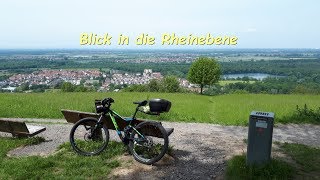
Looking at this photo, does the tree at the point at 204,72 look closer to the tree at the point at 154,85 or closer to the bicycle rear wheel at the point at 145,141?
the tree at the point at 154,85

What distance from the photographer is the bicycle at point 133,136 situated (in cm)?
653

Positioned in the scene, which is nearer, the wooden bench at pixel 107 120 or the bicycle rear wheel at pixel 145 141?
the bicycle rear wheel at pixel 145 141

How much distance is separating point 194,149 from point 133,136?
1750 mm

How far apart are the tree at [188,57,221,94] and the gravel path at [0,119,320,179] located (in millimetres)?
40651

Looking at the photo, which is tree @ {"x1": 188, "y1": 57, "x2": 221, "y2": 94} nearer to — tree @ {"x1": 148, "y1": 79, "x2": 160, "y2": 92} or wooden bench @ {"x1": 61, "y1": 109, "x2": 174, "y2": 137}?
tree @ {"x1": 148, "y1": 79, "x2": 160, "y2": 92}

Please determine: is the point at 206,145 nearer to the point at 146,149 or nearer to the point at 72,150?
the point at 146,149

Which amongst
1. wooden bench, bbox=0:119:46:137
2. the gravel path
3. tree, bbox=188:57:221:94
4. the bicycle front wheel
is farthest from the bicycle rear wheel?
tree, bbox=188:57:221:94

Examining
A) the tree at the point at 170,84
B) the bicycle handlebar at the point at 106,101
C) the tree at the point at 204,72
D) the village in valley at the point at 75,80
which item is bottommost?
the village in valley at the point at 75,80

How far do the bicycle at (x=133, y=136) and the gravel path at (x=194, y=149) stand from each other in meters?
0.30

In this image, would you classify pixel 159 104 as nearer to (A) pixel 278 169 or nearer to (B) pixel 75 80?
(A) pixel 278 169

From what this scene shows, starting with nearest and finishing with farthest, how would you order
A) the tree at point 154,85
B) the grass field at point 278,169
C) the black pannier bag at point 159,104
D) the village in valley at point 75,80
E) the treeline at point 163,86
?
the grass field at point 278,169 → the black pannier bag at point 159,104 → the treeline at point 163,86 → the tree at point 154,85 → the village in valley at point 75,80

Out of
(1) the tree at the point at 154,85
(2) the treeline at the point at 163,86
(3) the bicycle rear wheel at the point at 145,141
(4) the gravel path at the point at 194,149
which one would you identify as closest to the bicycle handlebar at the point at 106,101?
(3) the bicycle rear wheel at the point at 145,141

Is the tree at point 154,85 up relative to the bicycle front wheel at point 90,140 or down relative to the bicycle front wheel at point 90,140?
down

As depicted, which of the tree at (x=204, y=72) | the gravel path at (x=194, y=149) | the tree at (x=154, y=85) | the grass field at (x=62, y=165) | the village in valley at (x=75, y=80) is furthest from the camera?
the village in valley at (x=75, y=80)
